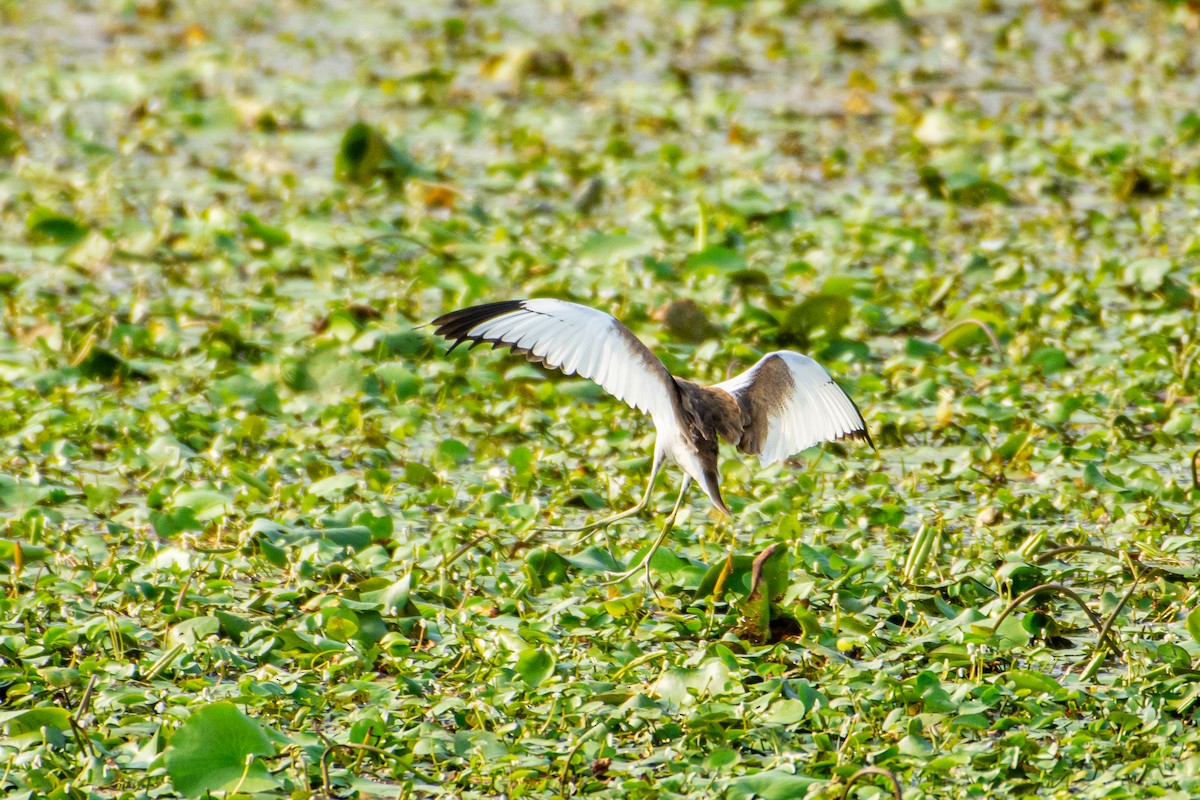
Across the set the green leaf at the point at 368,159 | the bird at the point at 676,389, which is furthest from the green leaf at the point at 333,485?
the green leaf at the point at 368,159

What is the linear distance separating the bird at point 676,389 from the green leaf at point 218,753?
3.12ft

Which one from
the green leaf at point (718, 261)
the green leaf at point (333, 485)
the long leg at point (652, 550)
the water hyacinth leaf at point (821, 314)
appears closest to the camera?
the long leg at point (652, 550)

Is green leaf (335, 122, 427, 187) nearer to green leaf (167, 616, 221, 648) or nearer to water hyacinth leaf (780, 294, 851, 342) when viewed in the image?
water hyacinth leaf (780, 294, 851, 342)

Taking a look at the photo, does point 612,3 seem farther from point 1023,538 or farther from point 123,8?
point 1023,538

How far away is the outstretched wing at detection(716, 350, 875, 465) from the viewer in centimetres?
415

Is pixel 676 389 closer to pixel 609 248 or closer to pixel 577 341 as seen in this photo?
pixel 577 341

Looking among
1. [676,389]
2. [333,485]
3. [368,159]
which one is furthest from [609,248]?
[676,389]

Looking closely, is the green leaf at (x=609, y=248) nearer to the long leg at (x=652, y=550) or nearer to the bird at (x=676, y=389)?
the bird at (x=676, y=389)

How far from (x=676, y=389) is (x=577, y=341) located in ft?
0.85

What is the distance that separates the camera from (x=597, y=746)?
10.7 feet

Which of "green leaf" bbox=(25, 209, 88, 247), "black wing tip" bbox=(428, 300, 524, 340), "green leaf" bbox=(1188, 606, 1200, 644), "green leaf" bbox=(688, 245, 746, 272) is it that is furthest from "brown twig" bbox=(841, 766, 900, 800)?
"green leaf" bbox=(25, 209, 88, 247)

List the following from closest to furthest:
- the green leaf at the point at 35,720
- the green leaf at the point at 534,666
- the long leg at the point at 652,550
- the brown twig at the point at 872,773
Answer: the brown twig at the point at 872,773, the green leaf at the point at 35,720, the green leaf at the point at 534,666, the long leg at the point at 652,550

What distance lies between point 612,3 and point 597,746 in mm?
7978

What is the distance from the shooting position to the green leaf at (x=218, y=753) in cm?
303
